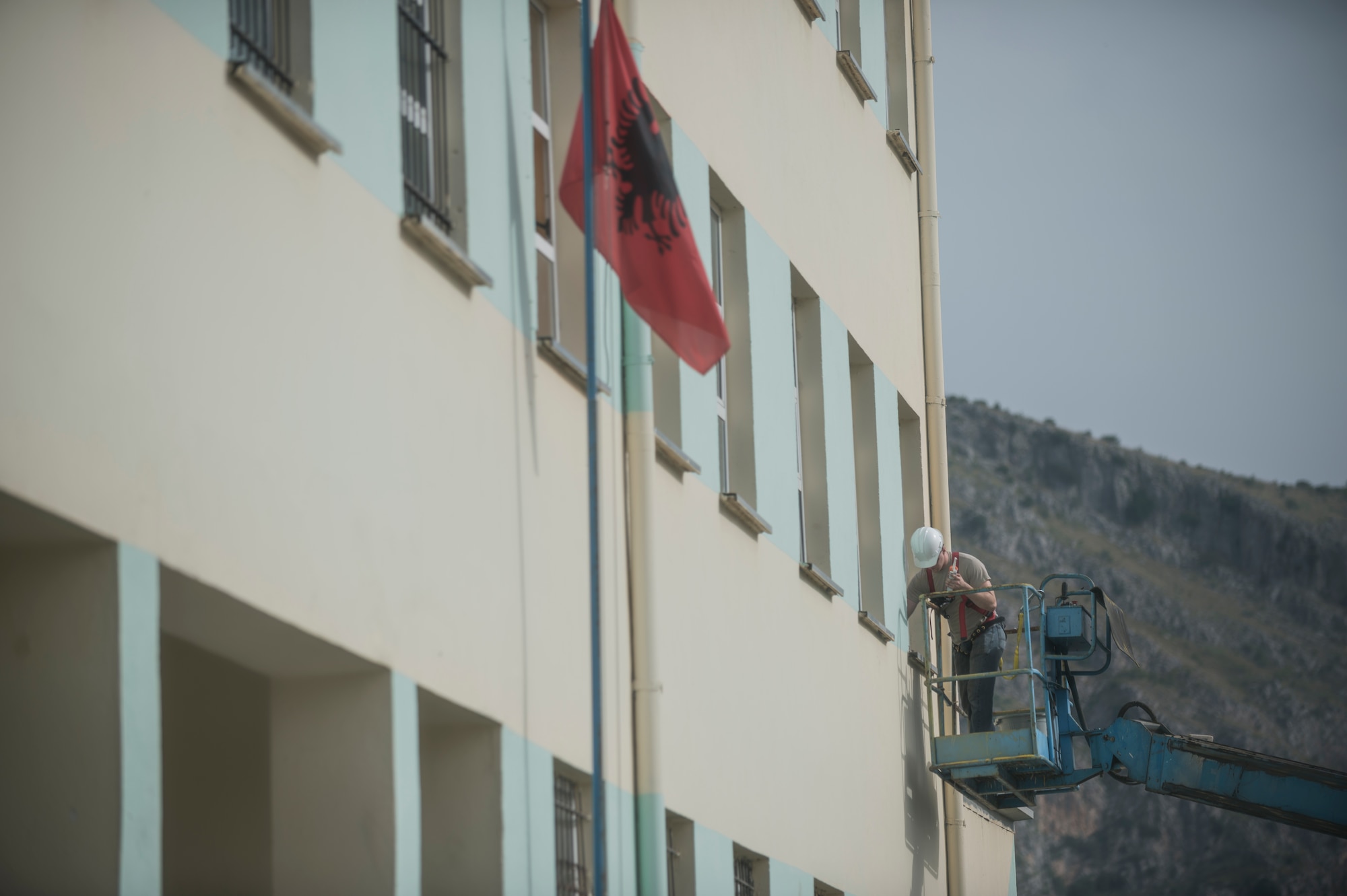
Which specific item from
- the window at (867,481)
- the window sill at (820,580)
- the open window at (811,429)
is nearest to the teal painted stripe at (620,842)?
the window sill at (820,580)

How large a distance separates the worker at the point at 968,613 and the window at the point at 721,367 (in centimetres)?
329

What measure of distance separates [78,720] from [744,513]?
682 centimetres

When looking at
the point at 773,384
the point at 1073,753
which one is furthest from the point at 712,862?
the point at 1073,753

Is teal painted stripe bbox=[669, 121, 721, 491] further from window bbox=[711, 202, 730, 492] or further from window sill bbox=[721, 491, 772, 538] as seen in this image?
window bbox=[711, 202, 730, 492]

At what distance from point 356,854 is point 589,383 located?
102 inches

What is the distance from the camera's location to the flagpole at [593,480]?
8883 millimetres

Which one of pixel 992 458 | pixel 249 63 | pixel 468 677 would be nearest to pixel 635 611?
pixel 468 677

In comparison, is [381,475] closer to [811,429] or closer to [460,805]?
[460,805]

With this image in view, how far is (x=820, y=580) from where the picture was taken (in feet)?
47.5

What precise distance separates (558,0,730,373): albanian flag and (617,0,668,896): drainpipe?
322 mm

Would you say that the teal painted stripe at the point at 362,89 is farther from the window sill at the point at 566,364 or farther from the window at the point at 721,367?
the window at the point at 721,367

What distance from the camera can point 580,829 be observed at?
10.1 meters

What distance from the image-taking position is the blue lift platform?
634 inches

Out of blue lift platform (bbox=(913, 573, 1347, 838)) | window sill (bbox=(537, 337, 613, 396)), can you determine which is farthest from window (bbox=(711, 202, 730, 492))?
blue lift platform (bbox=(913, 573, 1347, 838))
